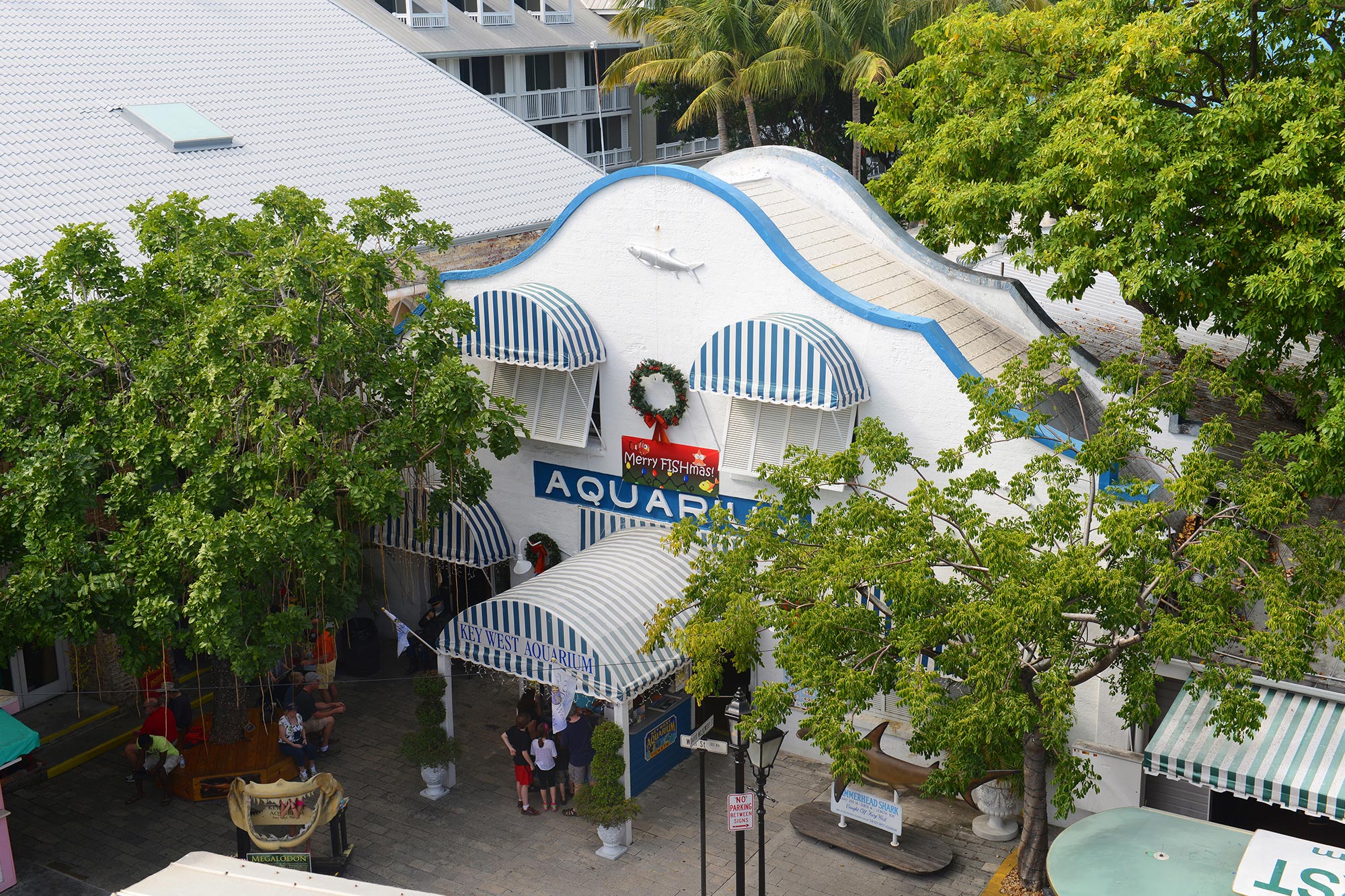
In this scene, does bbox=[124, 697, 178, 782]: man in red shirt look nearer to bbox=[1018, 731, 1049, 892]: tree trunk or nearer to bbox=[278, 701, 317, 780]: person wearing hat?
bbox=[278, 701, 317, 780]: person wearing hat

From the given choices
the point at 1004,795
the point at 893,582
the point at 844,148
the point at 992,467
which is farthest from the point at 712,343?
the point at 844,148


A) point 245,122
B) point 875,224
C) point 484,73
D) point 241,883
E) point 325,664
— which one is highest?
point 484,73

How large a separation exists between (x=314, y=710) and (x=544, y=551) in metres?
4.25

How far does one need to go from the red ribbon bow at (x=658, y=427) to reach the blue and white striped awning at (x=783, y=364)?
1.25 metres

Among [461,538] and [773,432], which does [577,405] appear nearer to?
[461,538]

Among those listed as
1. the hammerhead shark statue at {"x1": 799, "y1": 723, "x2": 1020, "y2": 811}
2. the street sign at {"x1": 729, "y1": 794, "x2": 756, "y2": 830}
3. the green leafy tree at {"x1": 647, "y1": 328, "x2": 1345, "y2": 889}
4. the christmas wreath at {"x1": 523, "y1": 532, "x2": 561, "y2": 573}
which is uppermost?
the green leafy tree at {"x1": 647, "y1": 328, "x2": 1345, "y2": 889}

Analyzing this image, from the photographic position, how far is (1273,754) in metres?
13.7

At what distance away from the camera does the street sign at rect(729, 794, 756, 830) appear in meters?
13.8

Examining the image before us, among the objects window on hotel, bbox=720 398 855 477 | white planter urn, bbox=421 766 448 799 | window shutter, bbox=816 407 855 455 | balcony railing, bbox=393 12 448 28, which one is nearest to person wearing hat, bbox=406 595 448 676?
white planter urn, bbox=421 766 448 799

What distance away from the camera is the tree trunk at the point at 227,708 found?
58.2 ft

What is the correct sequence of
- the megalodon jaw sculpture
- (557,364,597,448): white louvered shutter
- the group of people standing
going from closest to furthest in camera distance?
the megalodon jaw sculpture, the group of people standing, (557,364,597,448): white louvered shutter

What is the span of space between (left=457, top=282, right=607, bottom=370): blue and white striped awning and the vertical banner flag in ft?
14.7

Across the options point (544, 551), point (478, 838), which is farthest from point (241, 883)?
point (544, 551)

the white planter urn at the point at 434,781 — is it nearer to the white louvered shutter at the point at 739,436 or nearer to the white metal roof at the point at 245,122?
the white louvered shutter at the point at 739,436
